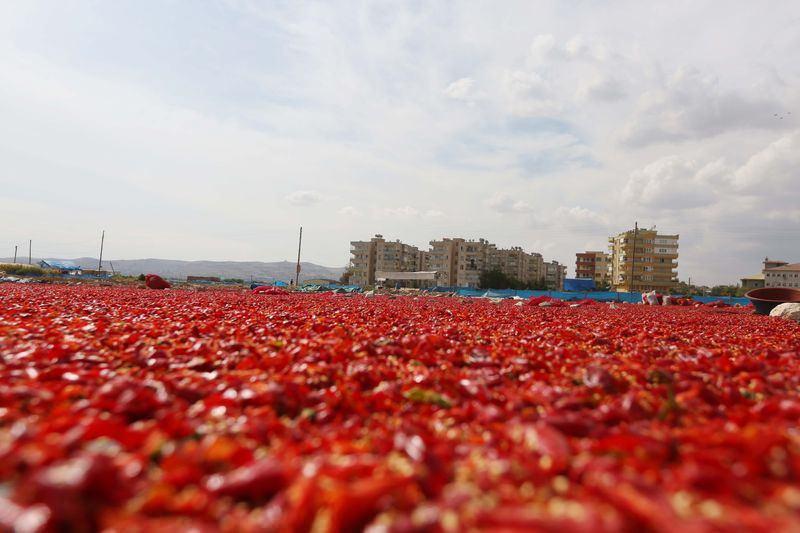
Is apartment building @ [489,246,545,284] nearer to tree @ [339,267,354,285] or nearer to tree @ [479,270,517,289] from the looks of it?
tree @ [479,270,517,289]

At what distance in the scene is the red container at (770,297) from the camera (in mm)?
19959

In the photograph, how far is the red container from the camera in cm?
1996

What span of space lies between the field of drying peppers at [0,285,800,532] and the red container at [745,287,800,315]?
18136 millimetres

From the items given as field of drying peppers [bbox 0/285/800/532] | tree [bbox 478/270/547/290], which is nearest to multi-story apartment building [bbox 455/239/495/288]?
tree [bbox 478/270/547/290]

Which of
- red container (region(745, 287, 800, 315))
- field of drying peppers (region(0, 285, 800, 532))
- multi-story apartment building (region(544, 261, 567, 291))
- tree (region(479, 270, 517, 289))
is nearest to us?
field of drying peppers (region(0, 285, 800, 532))

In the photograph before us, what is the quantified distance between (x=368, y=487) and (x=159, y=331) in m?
5.19

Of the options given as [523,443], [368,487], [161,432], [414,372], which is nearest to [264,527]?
[368,487]

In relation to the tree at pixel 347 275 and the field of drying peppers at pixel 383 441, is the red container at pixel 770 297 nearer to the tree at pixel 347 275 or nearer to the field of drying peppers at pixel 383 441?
the field of drying peppers at pixel 383 441

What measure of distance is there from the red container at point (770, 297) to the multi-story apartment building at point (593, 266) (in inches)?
→ 4071

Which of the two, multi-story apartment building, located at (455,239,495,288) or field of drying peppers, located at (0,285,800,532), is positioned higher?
multi-story apartment building, located at (455,239,495,288)

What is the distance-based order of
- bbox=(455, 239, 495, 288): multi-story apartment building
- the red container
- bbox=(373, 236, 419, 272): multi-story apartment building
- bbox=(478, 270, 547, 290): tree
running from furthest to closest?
1. bbox=(373, 236, 419, 272): multi-story apartment building
2. bbox=(455, 239, 495, 288): multi-story apartment building
3. bbox=(478, 270, 547, 290): tree
4. the red container

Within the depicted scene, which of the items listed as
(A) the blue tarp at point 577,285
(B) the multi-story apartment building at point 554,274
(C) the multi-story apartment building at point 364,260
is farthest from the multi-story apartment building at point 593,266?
(C) the multi-story apartment building at point 364,260

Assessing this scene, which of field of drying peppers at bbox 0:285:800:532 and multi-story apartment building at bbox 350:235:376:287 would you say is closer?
field of drying peppers at bbox 0:285:800:532

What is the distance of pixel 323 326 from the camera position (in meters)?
7.24
